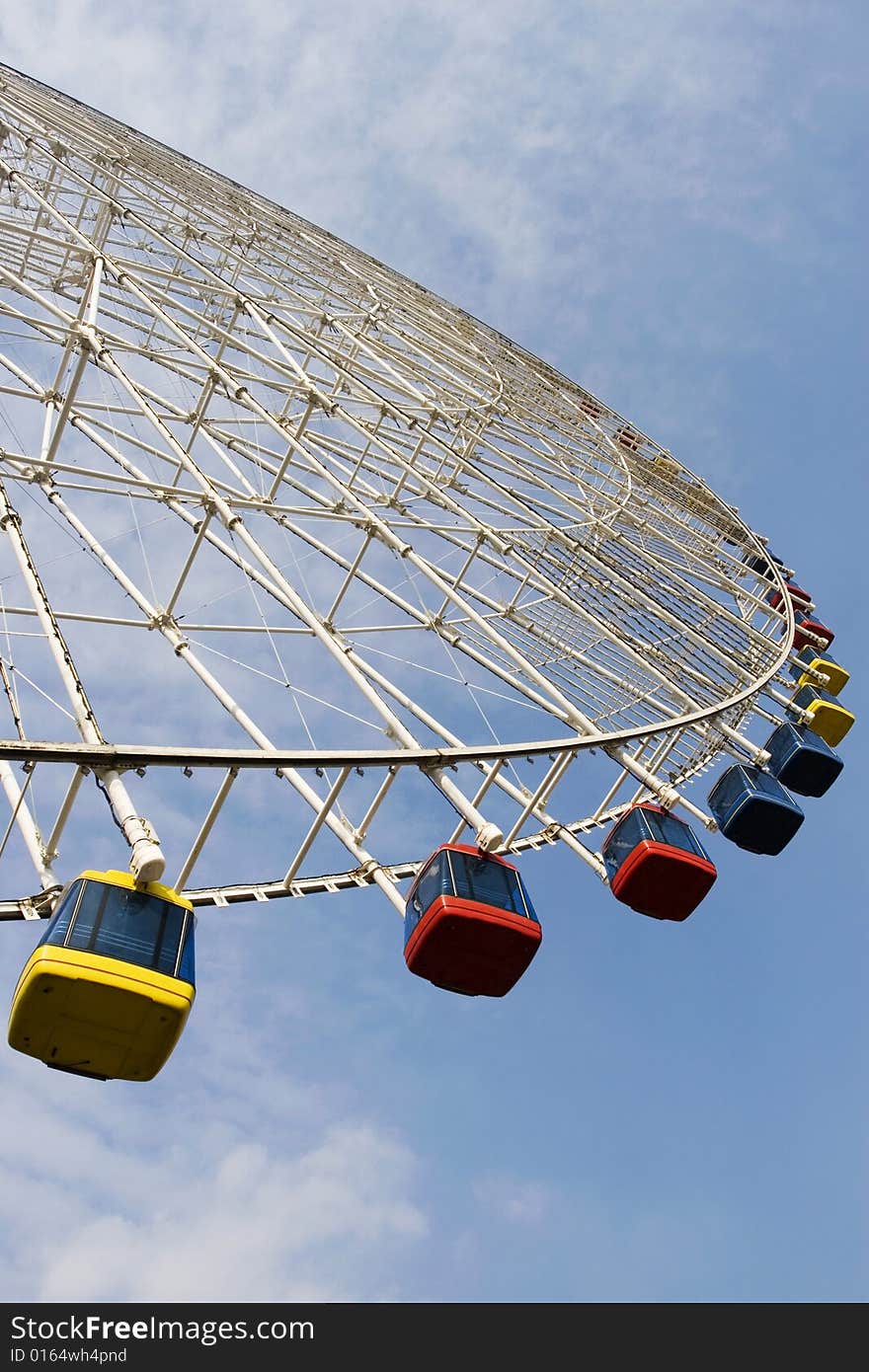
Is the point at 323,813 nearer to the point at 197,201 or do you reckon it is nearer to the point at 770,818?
the point at 770,818

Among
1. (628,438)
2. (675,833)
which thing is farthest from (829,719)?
(628,438)

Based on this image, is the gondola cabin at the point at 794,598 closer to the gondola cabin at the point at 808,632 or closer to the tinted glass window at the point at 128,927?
the gondola cabin at the point at 808,632

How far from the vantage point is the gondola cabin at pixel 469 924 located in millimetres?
11180

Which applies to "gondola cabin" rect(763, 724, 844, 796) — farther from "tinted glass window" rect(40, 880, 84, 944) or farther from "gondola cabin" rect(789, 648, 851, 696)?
"tinted glass window" rect(40, 880, 84, 944)

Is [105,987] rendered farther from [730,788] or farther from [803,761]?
[803,761]

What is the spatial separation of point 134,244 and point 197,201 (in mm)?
2055

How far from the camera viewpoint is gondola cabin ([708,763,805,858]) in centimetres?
2108

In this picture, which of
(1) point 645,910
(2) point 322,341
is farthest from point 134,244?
(1) point 645,910

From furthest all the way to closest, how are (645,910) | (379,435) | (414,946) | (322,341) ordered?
1. (322,341)
2. (379,435)
3. (645,910)
4. (414,946)

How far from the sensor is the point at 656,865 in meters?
16.2

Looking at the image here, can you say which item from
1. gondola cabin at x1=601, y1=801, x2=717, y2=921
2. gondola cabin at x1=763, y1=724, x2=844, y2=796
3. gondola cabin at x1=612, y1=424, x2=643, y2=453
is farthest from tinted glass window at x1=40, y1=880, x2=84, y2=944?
gondola cabin at x1=612, y1=424, x2=643, y2=453

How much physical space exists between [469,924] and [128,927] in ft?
13.0

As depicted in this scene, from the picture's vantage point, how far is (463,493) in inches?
945

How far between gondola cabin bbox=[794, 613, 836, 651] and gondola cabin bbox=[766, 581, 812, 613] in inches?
18.9
